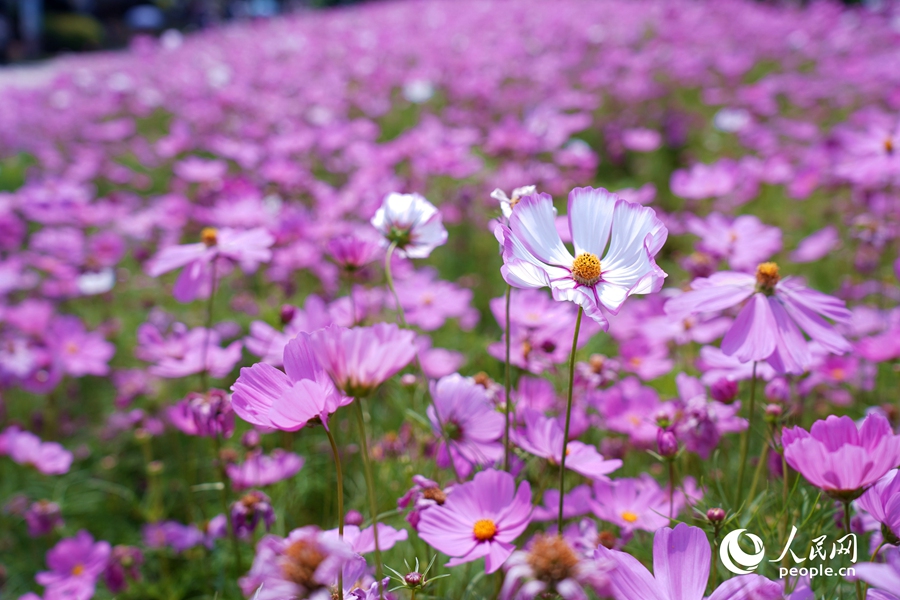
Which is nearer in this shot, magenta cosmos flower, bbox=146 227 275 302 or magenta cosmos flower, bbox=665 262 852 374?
magenta cosmos flower, bbox=665 262 852 374

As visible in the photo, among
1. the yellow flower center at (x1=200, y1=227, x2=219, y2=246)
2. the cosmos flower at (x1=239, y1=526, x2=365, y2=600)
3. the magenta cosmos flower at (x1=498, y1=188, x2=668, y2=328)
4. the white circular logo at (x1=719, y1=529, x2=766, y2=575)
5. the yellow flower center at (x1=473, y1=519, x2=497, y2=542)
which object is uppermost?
the magenta cosmos flower at (x1=498, y1=188, x2=668, y2=328)

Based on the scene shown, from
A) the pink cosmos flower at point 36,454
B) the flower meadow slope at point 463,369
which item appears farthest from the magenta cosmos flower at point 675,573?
the pink cosmos flower at point 36,454

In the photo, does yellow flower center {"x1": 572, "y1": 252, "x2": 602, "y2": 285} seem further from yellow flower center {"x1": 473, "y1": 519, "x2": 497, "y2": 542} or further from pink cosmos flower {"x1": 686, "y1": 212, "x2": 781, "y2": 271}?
pink cosmos flower {"x1": 686, "y1": 212, "x2": 781, "y2": 271}

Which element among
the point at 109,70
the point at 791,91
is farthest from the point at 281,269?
the point at 109,70

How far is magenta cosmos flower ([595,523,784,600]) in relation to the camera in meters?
0.54

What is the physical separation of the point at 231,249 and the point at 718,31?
5.74 m

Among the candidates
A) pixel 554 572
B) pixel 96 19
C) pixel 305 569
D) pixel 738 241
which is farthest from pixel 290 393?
pixel 96 19

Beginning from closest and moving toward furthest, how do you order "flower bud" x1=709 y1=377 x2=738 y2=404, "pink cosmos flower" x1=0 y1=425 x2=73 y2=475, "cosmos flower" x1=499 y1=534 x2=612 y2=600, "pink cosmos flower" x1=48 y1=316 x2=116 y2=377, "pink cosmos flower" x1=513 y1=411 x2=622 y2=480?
"cosmos flower" x1=499 y1=534 x2=612 y2=600 < "pink cosmos flower" x1=513 y1=411 x2=622 y2=480 < "flower bud" x1=709 y1=377 x2=738 y2=404 < "pink cosmos flower" x1=0 y1=425 x2=73 y2=475 < "pink cosmos flower" x1=48 y1=316 x2=116 y2=377

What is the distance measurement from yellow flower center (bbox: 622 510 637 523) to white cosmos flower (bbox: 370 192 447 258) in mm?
458

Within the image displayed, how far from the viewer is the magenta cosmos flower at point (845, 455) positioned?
53 cm

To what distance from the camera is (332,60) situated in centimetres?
579

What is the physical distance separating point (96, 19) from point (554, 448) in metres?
20.8

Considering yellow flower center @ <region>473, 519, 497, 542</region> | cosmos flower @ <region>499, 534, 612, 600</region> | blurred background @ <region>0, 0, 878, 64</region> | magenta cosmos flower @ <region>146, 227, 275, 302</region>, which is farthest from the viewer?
blurred background @ <region>0, 0, 878, 64</region>

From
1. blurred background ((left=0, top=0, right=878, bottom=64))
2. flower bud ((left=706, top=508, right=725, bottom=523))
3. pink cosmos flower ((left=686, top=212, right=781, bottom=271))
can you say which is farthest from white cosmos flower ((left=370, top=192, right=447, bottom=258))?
blurred background ((left=0, top=0, right=878, bottom=64))
